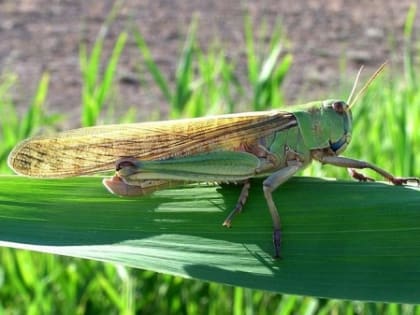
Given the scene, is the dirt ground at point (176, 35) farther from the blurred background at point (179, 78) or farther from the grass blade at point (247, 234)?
the grass blade at point (247, 234)

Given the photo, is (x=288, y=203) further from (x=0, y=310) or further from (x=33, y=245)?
(x=0, y=310)

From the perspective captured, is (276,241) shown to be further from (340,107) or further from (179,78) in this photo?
(179,78)

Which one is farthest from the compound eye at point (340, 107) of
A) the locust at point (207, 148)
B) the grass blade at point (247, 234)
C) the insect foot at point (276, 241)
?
the insect foot at point (276, 241)

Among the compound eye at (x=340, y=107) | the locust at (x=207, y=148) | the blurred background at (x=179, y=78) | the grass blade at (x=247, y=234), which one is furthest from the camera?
the blurred background at (x=179, y=78)

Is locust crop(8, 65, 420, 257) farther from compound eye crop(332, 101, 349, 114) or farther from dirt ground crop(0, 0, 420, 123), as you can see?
dirt ground crop(0, 0, 420, 123)

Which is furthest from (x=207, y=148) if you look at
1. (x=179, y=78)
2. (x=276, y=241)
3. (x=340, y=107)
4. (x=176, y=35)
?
(x=176, y=35)

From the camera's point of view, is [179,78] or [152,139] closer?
[152,139]

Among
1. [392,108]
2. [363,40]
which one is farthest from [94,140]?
[363,40]
